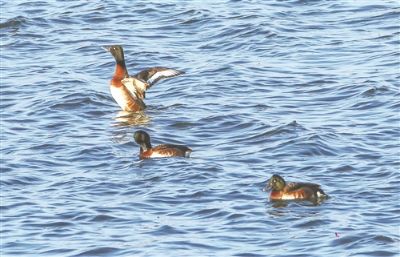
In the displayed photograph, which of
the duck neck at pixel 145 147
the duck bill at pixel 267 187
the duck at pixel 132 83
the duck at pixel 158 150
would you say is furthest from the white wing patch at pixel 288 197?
the duck at pixel 132 83

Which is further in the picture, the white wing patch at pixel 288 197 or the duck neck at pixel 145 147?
the duck neck at pixel 145 147

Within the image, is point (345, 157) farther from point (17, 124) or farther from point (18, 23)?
point (18, 23)

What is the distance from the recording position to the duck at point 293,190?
16.4 m

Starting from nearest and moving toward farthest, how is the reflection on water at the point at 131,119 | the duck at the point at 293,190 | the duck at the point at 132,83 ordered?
1. the duck at the point at 293,190
2. the reflection on water at the point at 131,119
3. the duck at the point at 132,83

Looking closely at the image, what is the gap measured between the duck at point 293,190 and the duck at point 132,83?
5.69 meters

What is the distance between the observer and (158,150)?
18.8 m

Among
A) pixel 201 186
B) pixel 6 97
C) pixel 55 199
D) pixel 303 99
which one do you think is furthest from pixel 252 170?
pixel 6 97

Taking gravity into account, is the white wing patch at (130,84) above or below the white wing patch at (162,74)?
below

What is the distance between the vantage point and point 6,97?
23.1 metres

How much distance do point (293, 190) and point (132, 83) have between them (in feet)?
20.3

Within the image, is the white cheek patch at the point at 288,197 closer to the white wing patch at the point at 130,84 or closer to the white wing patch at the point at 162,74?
the white wing patch at the point at 130,84

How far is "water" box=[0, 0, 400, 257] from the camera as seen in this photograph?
15688 millimetres

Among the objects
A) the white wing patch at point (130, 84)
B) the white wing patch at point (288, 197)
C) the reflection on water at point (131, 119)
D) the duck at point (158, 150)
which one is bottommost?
the white wing patch at point (288, 197)

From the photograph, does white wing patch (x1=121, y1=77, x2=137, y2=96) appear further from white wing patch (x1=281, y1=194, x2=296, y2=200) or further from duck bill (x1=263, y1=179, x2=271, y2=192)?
white wing patch (x1=281, y1=194, x2=296, y2=200)
